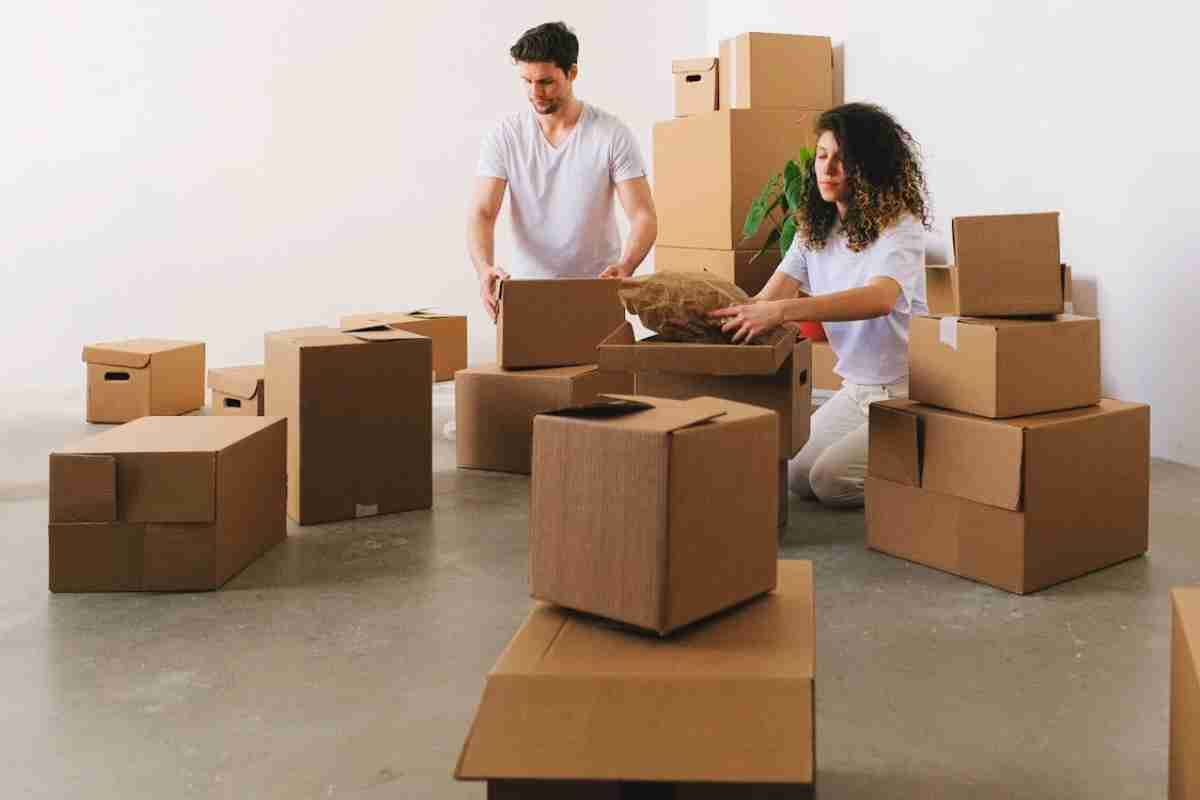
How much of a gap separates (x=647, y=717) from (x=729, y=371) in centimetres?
139

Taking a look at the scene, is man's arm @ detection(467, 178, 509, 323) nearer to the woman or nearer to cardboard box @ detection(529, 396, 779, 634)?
the woman

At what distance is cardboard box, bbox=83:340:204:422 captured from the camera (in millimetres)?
4582

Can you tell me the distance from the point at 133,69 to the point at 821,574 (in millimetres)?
4598

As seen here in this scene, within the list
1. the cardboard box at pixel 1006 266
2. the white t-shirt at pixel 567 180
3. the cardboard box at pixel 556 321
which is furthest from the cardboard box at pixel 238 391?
the cardboard box at pixel 1006 266

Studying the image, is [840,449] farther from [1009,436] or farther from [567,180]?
[567,180]

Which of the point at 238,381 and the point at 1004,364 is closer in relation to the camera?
the point at 1004,364

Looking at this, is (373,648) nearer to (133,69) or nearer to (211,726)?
(211,726)

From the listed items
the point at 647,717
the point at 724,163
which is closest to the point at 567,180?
the point at 724,163

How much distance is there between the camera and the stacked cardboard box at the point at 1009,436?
2.52m

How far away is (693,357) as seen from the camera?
2.59m

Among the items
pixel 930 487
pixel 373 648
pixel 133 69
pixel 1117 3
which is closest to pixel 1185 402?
pixel 1117 3

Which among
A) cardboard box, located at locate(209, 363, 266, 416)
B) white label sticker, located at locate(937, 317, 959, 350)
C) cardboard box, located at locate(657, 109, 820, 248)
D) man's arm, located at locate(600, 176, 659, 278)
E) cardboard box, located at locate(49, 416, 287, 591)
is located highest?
cardboard box, located at locate(657, 109, 820, 248)

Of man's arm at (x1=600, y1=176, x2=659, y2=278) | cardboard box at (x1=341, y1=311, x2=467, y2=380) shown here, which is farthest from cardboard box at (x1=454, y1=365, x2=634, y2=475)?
cardboard box at (x1=341, y1=311, x2=467, y2=380)

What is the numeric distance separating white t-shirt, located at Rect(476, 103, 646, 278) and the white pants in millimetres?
1073
